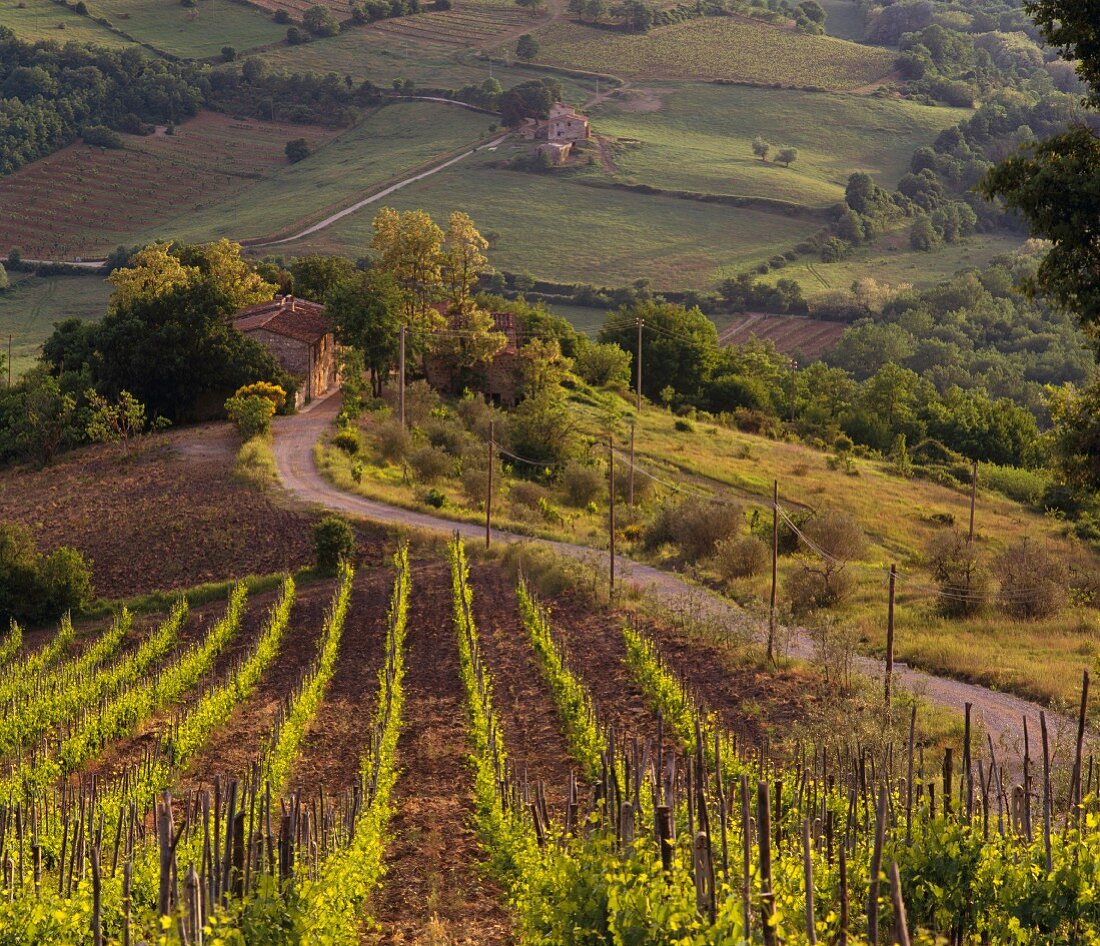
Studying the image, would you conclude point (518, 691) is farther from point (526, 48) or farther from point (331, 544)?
point (526, 48)

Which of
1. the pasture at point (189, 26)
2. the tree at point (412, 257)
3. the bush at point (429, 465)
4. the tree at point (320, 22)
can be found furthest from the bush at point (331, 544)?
the tree at point (320, 22)

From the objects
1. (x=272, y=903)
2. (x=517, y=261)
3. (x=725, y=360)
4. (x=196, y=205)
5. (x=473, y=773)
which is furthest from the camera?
(x=196, y=205)

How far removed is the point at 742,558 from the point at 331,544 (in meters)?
11.7

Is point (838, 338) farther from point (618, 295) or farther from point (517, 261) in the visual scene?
point (517, 261)

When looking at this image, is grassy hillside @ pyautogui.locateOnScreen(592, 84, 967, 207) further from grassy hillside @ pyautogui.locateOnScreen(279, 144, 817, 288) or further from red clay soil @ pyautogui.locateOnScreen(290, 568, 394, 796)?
red clay soil @ pyautogui.locateOnScreen(290, 568, 394, 796)

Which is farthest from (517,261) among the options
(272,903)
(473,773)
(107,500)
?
(272,903)

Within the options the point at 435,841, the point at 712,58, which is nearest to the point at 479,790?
the point at 435,841

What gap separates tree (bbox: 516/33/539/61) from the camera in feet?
610

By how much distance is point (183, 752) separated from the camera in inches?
898

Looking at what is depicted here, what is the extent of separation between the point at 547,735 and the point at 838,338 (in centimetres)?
9739

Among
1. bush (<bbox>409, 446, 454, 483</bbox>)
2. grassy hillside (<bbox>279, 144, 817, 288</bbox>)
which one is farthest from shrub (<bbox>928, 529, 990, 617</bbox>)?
grassy hillside (<bbox>279, 144, 817, 288</bbox>)

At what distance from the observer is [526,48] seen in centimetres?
18662

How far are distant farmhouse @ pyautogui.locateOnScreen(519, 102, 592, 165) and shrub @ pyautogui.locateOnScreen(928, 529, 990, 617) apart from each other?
116427 millimetres

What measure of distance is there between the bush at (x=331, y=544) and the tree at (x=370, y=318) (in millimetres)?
19605
